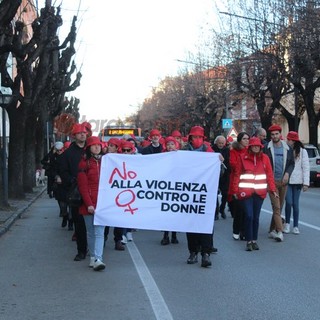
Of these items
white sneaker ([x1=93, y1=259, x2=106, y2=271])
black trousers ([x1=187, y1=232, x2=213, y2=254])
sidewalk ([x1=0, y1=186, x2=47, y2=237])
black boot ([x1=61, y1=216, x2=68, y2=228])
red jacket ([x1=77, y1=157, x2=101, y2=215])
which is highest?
red jacket ([x1=77, y1=157, x2=101, y2=215])

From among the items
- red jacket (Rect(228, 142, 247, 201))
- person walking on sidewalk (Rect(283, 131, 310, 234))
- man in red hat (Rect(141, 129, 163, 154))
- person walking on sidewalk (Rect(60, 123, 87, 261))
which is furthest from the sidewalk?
person walking on sidewalk (Rect(283, 131, 310, 234))

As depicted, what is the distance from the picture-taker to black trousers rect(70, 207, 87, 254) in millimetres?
9086

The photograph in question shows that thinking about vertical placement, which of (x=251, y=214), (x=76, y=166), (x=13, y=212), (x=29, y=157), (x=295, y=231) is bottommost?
(x=13, y=212)

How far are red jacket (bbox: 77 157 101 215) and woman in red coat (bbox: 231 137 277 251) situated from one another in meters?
2.53

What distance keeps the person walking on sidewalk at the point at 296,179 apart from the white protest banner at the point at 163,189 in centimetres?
321

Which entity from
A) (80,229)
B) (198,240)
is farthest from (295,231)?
(80,229)

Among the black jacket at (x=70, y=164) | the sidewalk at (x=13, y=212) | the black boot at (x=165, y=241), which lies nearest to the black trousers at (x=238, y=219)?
A: the black boot at (x=165, y=241)

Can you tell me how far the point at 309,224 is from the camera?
13156mm

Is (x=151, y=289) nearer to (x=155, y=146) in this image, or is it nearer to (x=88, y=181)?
(x=88, y=181)

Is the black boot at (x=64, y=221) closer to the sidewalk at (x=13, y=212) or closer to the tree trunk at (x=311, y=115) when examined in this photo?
the sidewalk at (x=13, y=212)

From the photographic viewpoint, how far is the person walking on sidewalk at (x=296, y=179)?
1166cm

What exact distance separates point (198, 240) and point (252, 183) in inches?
63.4

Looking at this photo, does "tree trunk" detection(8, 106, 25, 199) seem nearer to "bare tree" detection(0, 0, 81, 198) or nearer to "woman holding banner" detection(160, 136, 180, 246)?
"bare tree" detection(0, 0, 81, 198)

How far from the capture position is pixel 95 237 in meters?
8.47
